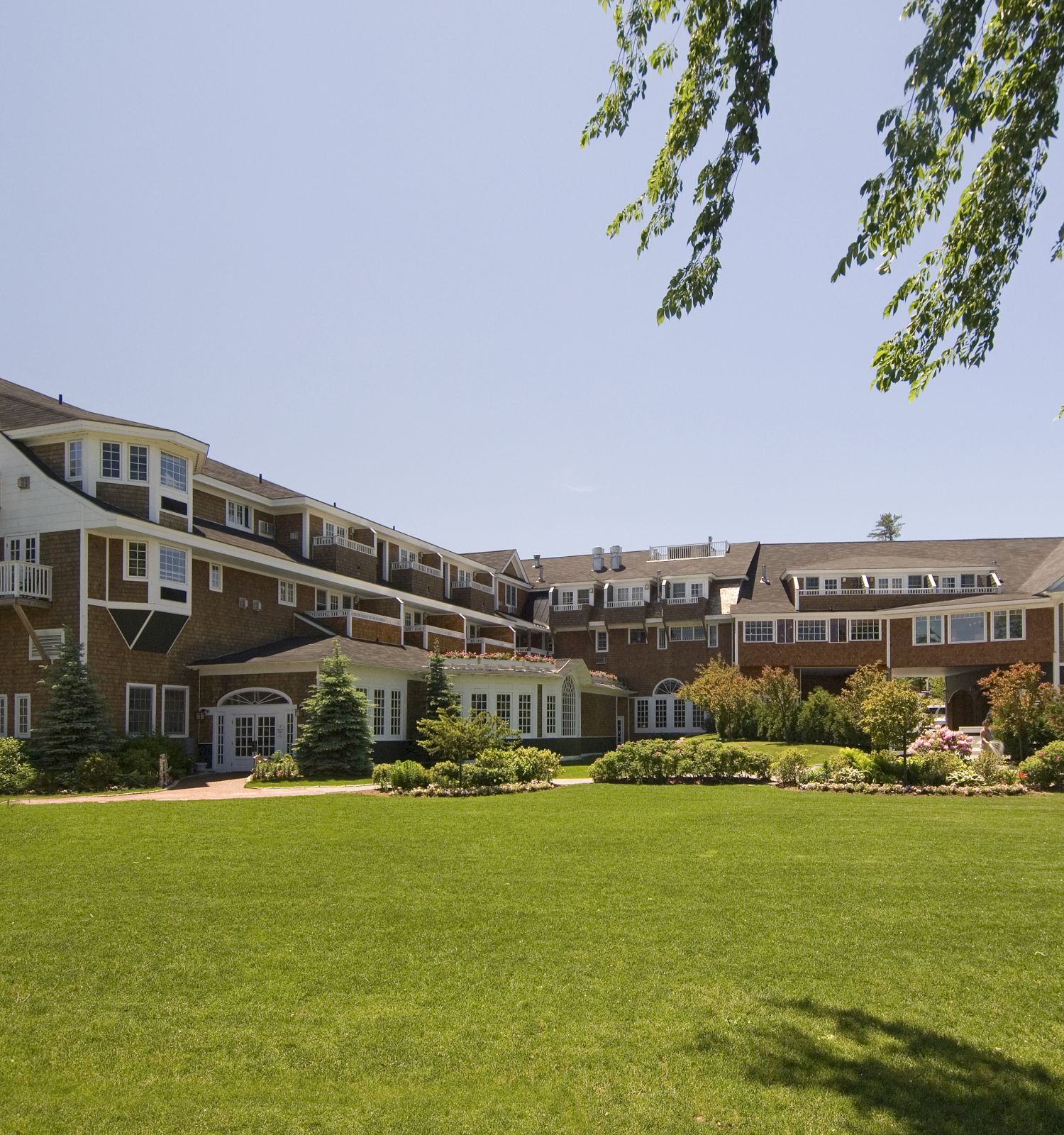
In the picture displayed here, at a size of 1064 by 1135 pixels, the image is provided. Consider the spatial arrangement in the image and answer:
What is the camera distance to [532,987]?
7.30 meters

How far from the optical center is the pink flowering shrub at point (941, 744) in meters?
24.2

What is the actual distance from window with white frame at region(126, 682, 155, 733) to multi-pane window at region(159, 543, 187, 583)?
293 centimetres

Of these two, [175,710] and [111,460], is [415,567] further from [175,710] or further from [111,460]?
[111,460]


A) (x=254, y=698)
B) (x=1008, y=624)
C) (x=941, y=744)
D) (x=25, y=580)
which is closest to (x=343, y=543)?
(x=254, y=698)

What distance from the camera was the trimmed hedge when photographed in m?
24.9

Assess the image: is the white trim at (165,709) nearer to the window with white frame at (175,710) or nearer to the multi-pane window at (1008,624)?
the window with white frame at (175,710)

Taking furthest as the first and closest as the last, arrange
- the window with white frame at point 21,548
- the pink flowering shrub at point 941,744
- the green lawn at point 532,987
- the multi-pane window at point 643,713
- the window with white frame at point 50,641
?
the multi-pane window at point 643,713 < the window with white frame at point 21,548 < the window with white frame at point 50,641 < the pink flowering shrub at point 941,744 < the green lawn at point 532,987

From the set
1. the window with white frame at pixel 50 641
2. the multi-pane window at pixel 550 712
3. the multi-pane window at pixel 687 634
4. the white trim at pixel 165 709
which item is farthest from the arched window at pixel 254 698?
the multi-pane window at pixel 687 634

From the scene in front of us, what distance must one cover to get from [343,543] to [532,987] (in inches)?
1185

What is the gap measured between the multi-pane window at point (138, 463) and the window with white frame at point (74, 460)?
1.22 m

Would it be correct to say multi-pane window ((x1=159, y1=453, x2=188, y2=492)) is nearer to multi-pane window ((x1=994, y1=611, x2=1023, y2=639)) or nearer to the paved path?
the paved path

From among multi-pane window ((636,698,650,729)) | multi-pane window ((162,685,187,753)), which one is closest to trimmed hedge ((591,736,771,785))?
multi-pane window ((162,685,187,753))

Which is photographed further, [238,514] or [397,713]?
[238,514]

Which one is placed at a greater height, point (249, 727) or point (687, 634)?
point (687, 634)
